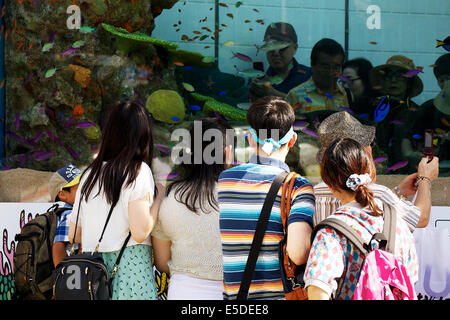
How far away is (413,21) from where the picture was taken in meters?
9.75

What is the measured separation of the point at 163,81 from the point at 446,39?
530cm

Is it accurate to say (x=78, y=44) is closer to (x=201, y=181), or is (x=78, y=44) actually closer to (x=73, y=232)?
(x=73, y=232)

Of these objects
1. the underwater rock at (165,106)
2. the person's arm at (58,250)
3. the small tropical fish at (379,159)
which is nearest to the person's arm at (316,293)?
the person's arm at (58,250)

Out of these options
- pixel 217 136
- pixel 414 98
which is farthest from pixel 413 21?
pixel 217 136

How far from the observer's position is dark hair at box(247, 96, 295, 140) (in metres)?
2.34

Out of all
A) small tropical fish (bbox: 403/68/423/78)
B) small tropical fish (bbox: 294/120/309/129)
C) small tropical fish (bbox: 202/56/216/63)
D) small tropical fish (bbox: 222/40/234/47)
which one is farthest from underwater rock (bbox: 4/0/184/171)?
small tropical fish (bbox: 403/68/423/78)

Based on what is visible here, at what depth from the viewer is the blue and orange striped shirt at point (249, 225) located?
2.19m

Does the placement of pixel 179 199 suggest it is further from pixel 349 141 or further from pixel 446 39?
pixel 446 39

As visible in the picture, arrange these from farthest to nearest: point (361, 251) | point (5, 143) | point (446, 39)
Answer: point (446, 39) → point (5, 143) → point (361, 251)

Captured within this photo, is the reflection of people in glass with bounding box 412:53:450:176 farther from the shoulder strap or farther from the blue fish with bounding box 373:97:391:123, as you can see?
the shoulder strap

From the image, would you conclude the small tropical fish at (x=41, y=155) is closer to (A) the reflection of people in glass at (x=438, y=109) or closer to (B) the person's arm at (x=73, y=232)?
(B) the person's arm at (x=73, y=232)

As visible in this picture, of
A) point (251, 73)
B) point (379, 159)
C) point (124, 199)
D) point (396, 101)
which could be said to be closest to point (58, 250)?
point (124, 199)

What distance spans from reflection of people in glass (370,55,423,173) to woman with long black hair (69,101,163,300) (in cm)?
770

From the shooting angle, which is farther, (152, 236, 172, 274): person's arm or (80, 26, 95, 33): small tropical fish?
(80, 26, 95, 33): small tropical fish
